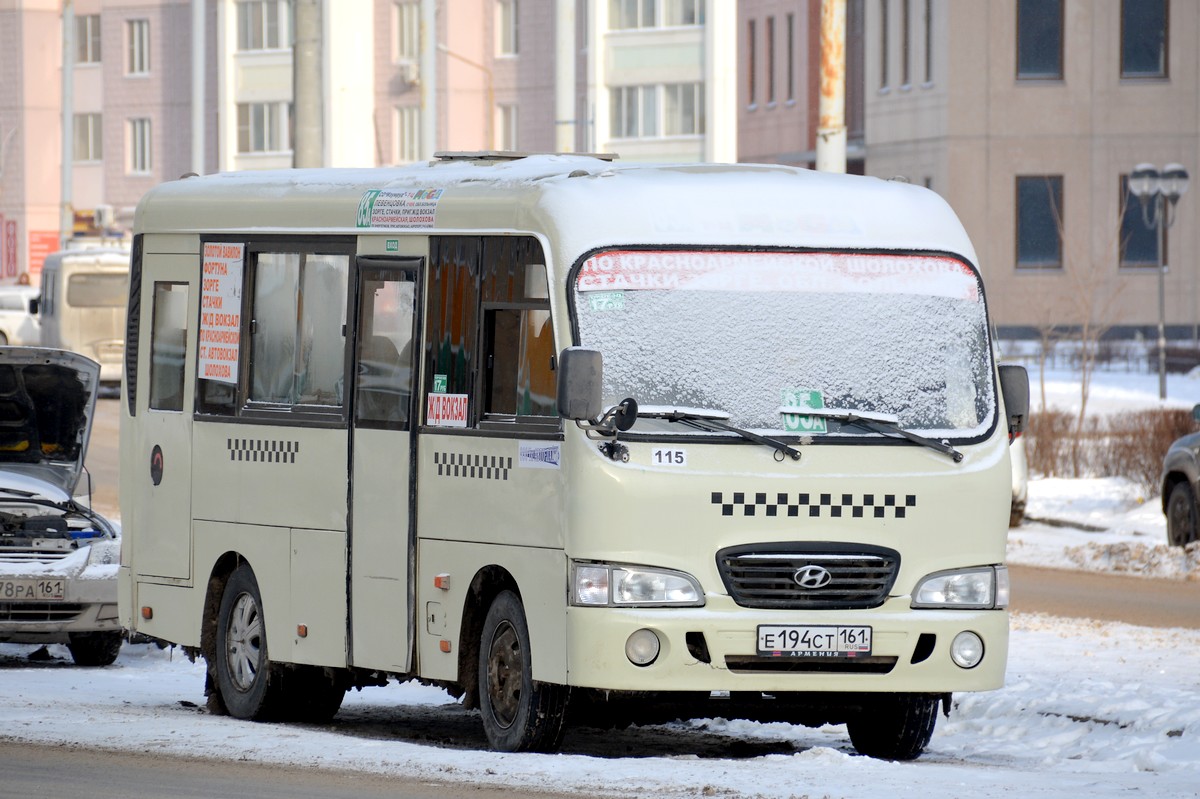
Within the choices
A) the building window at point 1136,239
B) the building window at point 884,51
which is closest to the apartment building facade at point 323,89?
the building window at point 884,51

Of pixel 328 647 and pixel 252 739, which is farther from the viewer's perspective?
pixel 328 647

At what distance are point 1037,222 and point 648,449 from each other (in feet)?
177

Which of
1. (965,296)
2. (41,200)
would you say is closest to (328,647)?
(965,296)

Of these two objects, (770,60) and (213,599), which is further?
(770,60)

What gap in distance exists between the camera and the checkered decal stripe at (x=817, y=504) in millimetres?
10188

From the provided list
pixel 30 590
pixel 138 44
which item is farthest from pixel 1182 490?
pixel 138 44

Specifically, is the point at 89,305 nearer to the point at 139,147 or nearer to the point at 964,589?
the point at 964,589

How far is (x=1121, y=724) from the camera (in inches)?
462

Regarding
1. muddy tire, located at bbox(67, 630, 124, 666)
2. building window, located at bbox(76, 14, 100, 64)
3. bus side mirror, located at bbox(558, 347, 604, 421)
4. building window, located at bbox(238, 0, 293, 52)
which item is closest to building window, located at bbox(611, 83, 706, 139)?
building window, located at bbox(238, 0, 293, 52)

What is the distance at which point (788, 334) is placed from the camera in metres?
10.5

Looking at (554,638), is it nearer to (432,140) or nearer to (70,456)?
(70,456)

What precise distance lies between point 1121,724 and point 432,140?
3519cm

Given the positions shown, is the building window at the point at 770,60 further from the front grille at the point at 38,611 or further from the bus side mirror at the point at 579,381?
the bus side mirror at the point at 579,381

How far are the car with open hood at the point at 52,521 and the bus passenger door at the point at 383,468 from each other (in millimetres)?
3605
